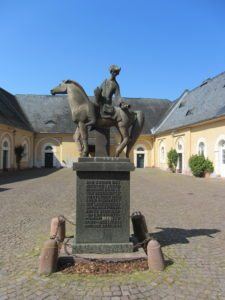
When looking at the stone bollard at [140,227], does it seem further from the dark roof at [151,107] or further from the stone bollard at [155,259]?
the dark roof at [151,107]

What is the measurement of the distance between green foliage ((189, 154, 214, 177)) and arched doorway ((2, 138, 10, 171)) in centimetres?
1728

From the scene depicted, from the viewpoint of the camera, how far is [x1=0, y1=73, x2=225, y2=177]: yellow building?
26.5m

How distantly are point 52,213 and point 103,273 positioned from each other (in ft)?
16.4

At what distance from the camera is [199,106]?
1193 inches

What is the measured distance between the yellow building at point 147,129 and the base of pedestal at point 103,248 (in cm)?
1976

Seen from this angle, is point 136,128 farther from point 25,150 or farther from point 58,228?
point 25,150

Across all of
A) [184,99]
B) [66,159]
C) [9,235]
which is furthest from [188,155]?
[9,235]

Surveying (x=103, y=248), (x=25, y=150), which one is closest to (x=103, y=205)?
(x=103, y=248)

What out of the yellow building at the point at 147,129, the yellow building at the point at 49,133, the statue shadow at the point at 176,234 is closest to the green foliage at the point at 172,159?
the yellow building at the point at 147,129

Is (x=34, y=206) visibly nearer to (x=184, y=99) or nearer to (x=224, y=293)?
(x=224, y=293)

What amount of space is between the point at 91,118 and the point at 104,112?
276 millimetres

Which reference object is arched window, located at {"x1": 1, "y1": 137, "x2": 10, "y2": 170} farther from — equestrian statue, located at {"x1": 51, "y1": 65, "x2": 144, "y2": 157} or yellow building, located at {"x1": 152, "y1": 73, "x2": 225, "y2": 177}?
equestrian statue, located at {"x1": 51, "y1": 65, "x2": 144, "y2": 157}

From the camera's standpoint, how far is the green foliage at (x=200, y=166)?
25.6 meters

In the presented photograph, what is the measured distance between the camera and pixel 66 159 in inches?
1545
